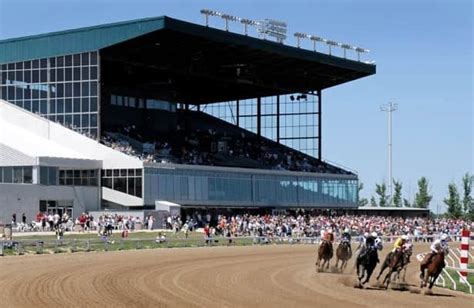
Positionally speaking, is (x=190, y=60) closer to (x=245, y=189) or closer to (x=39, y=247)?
(x=245, y=189)

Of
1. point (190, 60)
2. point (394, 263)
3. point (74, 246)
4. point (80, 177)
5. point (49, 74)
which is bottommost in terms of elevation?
point (74, 246)

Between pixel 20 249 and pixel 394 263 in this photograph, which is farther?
pixel 20 249

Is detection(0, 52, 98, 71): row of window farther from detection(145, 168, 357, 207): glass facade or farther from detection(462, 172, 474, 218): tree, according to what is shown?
detection(462, 172, 474, 218): tree

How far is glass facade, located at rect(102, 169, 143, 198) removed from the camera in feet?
A: 206

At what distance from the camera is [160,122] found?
79.1 metres

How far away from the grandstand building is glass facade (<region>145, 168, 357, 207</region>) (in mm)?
101

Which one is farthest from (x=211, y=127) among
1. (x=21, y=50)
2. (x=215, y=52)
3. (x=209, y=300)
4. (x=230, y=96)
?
(x=209, y=300)

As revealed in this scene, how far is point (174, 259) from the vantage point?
33562mm

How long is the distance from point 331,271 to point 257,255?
29.5ft

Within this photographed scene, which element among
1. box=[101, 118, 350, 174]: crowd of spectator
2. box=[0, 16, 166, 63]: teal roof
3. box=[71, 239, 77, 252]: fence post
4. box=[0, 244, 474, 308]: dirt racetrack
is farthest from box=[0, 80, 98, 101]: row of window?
box=[0, 244, 474, 308]: dirt racetrack

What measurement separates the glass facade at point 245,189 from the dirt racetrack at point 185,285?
1238 inches

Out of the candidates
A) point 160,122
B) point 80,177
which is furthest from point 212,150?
point 80,177

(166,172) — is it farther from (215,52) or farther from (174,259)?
(174,259)

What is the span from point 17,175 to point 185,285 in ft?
134
